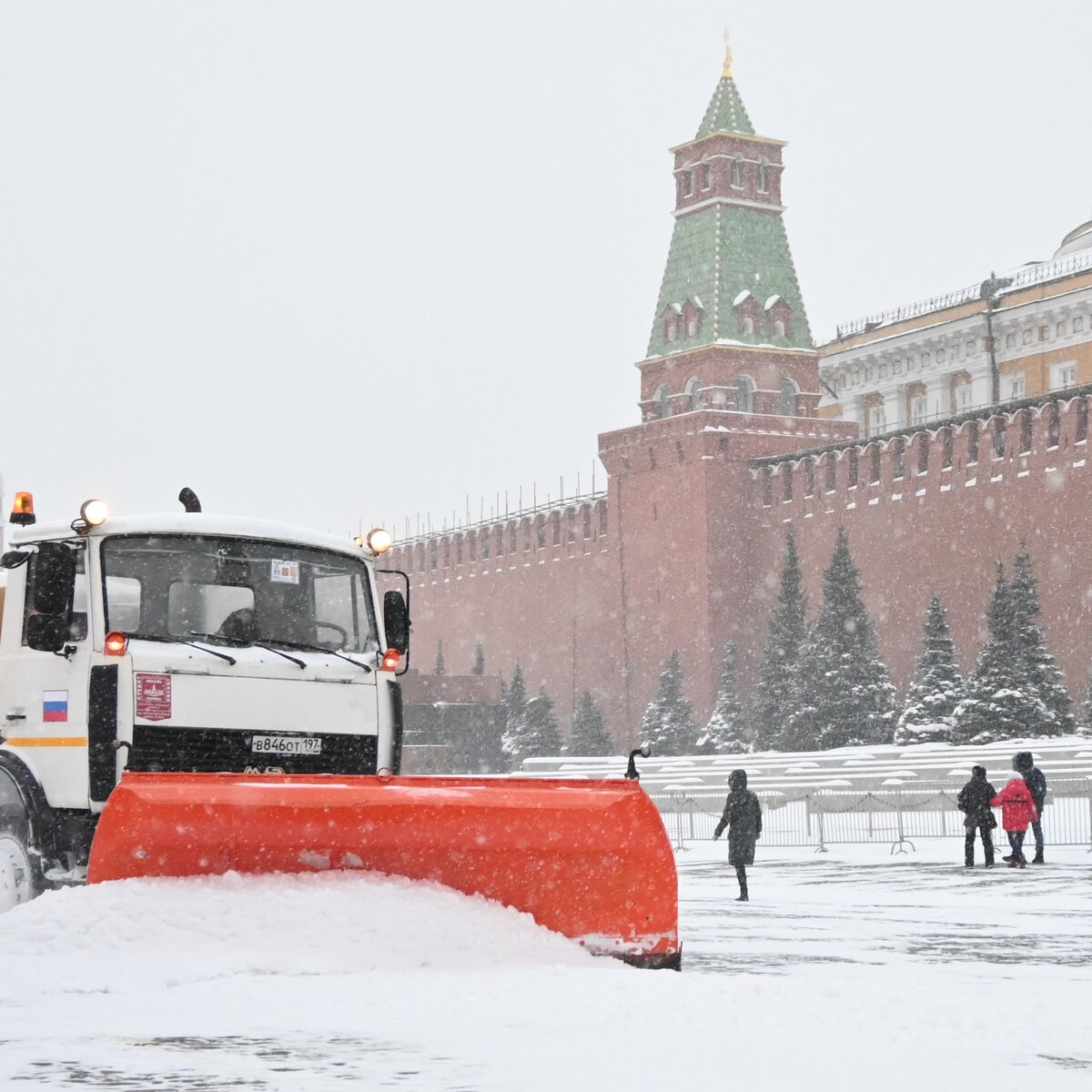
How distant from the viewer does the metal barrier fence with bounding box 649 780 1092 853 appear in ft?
73.6

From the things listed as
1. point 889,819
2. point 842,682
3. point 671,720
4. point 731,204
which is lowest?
point 889,819

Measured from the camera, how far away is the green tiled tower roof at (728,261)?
45.7 m

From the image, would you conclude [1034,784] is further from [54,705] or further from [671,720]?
[671,720]

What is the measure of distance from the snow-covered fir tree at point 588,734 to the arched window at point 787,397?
7.46 m

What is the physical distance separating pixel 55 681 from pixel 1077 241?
50.2m

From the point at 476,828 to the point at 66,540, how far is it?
2.32 meters

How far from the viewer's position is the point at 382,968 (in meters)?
7.53

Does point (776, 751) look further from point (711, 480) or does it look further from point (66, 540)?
point (66, 540)

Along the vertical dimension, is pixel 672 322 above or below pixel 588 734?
above

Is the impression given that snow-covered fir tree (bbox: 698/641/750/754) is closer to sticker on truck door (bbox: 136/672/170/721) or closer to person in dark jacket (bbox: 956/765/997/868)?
person in dark jacket (bbox: 956/765/997/868)

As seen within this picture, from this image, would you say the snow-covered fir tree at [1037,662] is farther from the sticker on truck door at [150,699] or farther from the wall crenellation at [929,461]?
the sticker on truck door at [150,699]

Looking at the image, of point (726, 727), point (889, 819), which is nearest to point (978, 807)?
point (889, 819)

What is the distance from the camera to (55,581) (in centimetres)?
872

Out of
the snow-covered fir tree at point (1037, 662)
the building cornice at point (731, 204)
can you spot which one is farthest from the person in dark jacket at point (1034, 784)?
the building cornice at point (731, 204)
